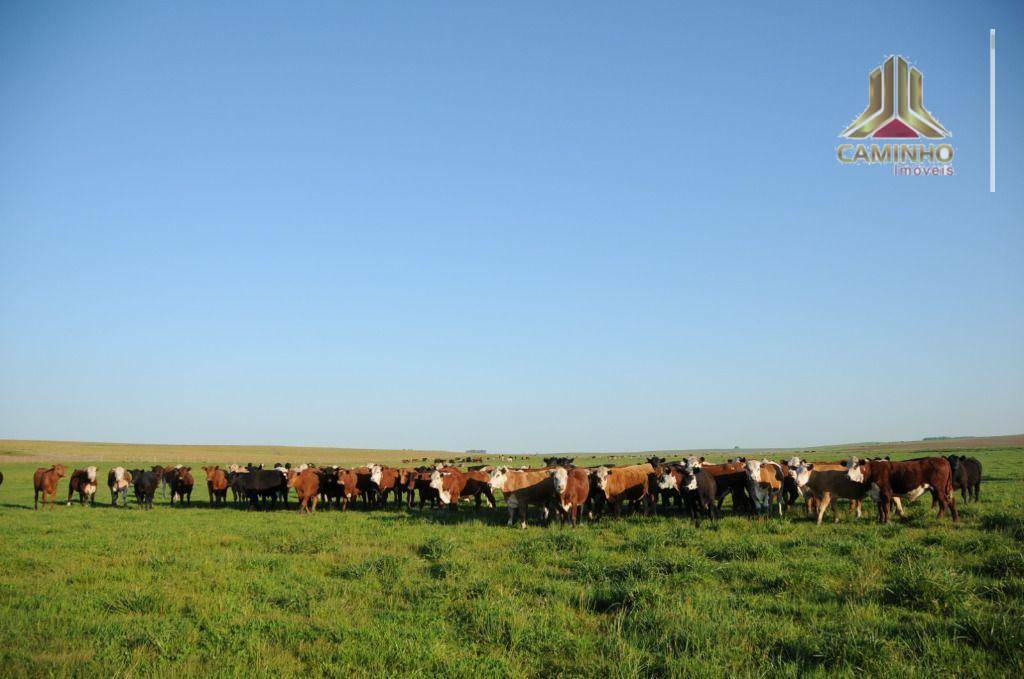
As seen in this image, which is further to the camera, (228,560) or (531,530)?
(531,530)

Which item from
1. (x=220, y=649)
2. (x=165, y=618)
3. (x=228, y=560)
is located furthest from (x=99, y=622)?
(x=228, y=560)

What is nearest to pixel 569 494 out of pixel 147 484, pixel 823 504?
pixel 823 504

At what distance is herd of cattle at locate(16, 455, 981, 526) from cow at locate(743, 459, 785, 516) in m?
0.03

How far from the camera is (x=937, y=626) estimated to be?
23.5 feet

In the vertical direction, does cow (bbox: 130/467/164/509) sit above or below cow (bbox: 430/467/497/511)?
below

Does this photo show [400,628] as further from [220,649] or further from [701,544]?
[701,544]

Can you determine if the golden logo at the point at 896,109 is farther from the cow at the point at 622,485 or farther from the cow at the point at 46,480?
the cow at the point at 46,480

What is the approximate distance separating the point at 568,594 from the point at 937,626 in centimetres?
464

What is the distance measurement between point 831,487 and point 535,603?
464 inches

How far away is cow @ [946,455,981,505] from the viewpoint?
733 inches

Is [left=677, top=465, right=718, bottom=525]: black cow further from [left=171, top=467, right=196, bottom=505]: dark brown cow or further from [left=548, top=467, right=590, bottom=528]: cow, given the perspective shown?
[left=171, top=467, right=196, bottom=505]: dark brown cow


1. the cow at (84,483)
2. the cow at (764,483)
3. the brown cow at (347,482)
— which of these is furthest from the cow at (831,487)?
the cow at (84,483)

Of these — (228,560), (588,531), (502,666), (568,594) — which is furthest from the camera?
(588,531)

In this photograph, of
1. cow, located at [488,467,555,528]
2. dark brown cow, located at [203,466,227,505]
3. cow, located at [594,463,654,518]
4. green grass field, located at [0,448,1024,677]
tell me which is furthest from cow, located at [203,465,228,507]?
cow, located at [594,463,654,518]
